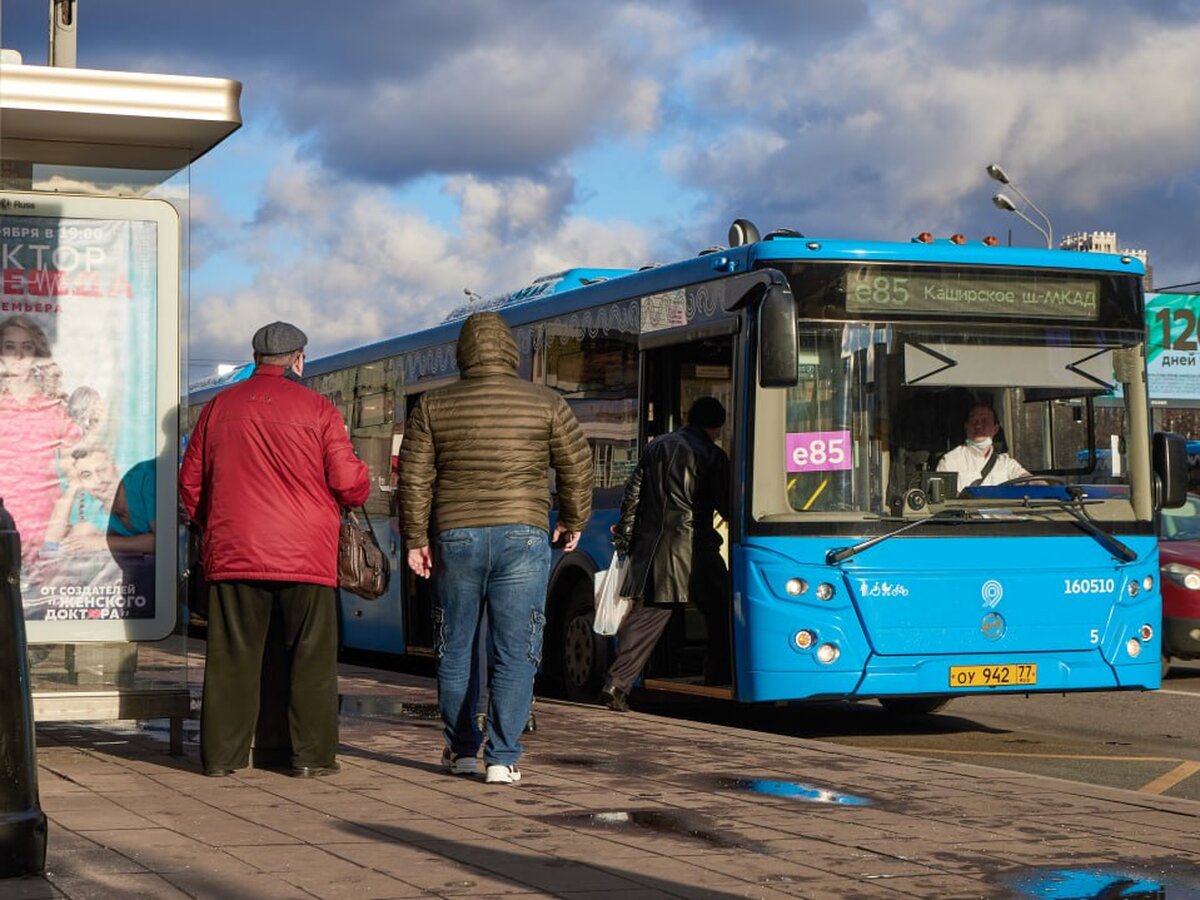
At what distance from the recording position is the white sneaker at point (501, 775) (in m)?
8.41

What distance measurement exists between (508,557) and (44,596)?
232 cm

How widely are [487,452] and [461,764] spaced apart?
1.35 m

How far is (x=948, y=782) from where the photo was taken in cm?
873

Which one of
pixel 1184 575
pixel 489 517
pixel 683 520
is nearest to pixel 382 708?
pixel 683 520

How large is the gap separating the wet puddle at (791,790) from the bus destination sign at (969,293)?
386cm

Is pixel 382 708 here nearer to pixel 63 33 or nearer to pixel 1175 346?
pixel 63 33

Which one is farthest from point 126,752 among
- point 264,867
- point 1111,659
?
point 1111,659

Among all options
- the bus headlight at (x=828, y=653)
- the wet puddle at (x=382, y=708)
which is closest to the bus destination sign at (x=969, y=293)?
the bus headlight at (x=828, y=653)

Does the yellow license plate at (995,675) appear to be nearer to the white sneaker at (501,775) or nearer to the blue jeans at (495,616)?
the blue jeans at (495,616)

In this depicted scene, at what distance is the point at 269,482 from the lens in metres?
8.62

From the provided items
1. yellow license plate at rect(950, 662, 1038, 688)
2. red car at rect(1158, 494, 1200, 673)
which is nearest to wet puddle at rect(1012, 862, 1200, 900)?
yellow license plate at rect(950, 662, 1038, 688)

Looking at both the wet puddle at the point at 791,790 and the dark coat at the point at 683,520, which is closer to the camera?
the wet puddle at the point at 791,790

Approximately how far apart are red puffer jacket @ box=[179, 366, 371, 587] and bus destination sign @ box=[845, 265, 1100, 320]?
405cm

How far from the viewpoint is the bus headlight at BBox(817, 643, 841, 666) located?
11.5 metres
